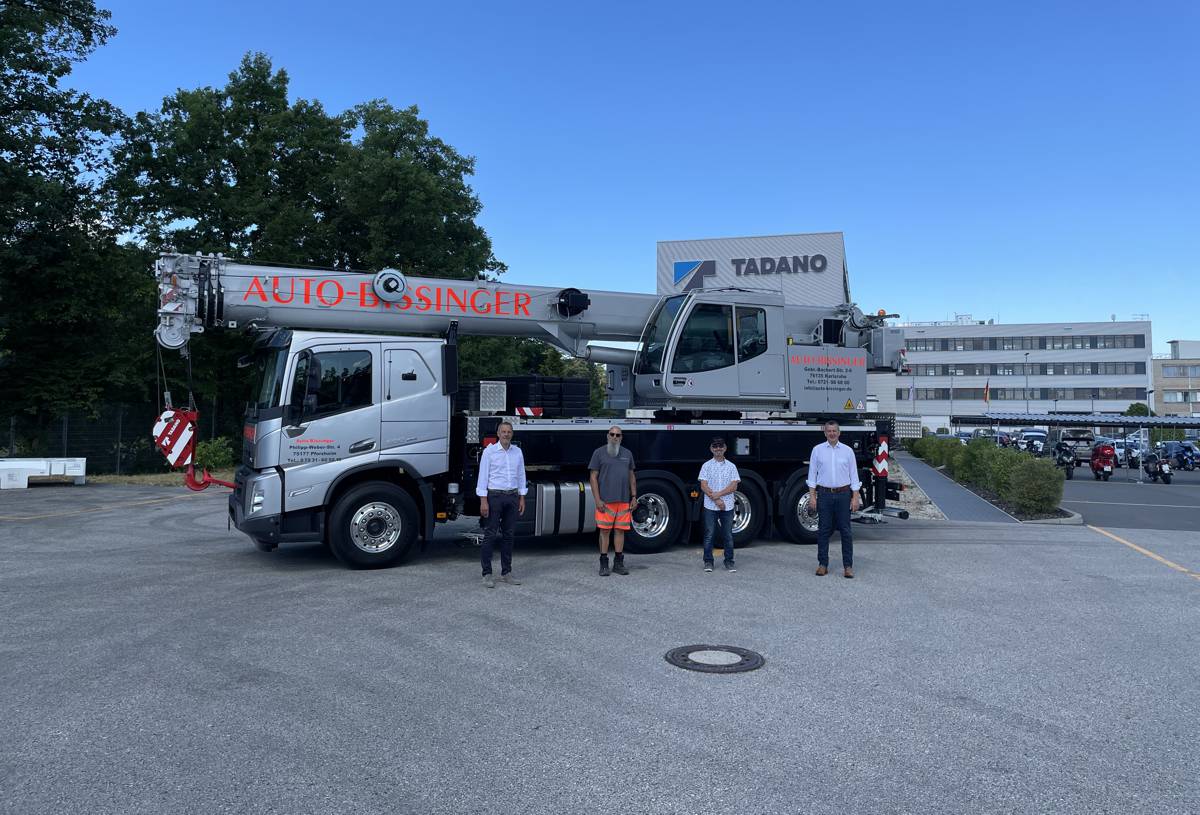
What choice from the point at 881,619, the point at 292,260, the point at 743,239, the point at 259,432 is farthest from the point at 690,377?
the point at 743,239

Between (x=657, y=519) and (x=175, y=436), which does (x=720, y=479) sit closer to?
Result: (x=657, y=519)

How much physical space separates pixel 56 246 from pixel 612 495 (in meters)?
Result: 24.2

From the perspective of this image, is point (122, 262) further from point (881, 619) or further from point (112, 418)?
point (881, 619)

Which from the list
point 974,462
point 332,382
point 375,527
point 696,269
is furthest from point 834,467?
point 696,269

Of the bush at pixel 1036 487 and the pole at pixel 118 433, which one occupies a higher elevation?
the pole at pixel 118 433

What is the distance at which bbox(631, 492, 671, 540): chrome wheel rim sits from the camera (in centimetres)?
1120

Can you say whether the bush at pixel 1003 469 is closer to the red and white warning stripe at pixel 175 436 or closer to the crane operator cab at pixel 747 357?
the crane operator cab at pixel 747 357

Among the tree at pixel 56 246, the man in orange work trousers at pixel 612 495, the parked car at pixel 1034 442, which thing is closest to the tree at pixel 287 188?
the tree at pixel 56 246

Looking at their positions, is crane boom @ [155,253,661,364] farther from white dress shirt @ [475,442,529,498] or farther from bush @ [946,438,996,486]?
bush @ [946,438,996,486]

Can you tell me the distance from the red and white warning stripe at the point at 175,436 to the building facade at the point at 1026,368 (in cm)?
8391

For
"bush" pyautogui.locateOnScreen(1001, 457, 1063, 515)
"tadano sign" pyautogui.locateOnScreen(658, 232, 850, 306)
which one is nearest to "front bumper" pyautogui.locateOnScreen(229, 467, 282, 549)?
"bush" pyautogui.locateOnScreen(1001, 457, 1063, 515)

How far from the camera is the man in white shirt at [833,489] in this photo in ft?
31.5

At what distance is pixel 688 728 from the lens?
16.1 ft

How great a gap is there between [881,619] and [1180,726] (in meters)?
2.75
